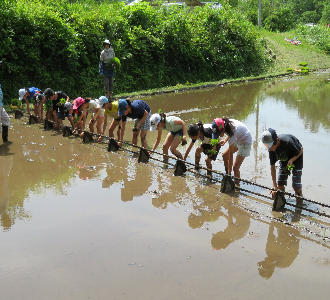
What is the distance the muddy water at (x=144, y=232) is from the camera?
14.8 feet

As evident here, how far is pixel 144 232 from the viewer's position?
5.71 meters

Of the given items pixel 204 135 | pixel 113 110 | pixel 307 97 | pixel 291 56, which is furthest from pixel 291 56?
pixel 204 135

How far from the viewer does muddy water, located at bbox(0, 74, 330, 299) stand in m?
4.50

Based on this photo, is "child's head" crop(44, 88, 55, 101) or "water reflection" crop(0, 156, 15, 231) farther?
"child's head" crop(44, 88, 55, 101)

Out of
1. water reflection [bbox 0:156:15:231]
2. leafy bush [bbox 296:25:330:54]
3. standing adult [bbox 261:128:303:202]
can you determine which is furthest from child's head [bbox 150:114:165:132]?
leafy bush [bbox 296:25:330:54]

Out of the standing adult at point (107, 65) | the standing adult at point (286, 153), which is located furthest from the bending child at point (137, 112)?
the standing adult at point (107, 65)

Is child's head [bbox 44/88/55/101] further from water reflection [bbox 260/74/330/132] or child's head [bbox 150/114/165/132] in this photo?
water reflection [bbox 260/74/330/132]

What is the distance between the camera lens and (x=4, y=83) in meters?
15.6

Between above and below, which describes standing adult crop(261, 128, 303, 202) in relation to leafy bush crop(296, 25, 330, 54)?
below

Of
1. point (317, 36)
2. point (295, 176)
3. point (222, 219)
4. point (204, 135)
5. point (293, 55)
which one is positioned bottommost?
point (222, 219)

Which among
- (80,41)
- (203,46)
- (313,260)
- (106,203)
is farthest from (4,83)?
(313,260)

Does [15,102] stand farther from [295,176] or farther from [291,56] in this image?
[291,56]

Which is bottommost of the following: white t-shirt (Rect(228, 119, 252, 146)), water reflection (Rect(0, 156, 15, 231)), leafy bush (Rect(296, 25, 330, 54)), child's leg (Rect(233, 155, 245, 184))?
water reflection (Rect(0, 156, 15, 231))

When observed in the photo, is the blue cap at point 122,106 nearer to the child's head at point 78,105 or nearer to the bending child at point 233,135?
the child's head at point 78,105
